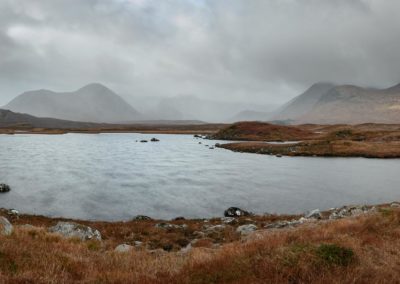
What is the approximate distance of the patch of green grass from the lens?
9.99 meters

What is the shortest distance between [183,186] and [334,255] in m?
35.7

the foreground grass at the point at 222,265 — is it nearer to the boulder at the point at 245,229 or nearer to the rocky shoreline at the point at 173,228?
the rocky shoreline at the point at 173,228

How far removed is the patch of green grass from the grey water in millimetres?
21908

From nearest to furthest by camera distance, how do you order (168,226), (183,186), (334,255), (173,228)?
(334,255) < (173,228) < (168,226) < (183,186)

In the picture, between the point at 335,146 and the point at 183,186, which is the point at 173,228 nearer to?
the point at 183,186

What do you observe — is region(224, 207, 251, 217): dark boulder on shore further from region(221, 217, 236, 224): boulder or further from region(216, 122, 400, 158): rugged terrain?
region(216, 122, 400, 158): rugged terrain

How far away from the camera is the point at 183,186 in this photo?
149 feet

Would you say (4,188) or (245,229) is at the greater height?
(245,229)

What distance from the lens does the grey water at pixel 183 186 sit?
34.7 m

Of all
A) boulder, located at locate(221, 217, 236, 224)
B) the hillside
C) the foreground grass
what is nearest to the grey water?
boulder, located at locate(221, 217, 236, 224)

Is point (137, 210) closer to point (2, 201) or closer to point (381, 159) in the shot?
point (2, 201)

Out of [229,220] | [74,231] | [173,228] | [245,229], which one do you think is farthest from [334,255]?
[229,220]

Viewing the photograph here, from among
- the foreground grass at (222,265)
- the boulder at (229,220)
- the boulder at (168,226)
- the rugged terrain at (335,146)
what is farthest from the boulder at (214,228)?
the rugged terrain at (335,146)

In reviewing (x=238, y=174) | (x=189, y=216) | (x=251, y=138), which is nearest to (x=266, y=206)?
(x=189, y=216)
